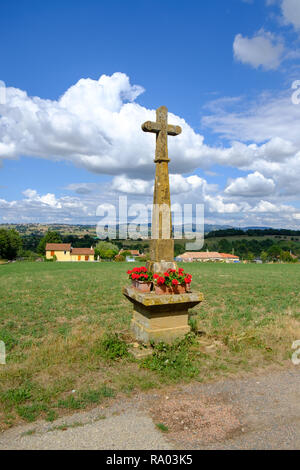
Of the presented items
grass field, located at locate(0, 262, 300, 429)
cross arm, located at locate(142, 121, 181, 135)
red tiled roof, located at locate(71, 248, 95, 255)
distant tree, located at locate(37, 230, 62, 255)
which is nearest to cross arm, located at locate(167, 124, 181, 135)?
cross arm, located at locate(142, 121, 181, 135)

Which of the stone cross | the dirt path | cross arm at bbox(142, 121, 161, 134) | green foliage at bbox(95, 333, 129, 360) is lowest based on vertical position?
the dirt path

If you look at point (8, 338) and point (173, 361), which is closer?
point (173, 361)

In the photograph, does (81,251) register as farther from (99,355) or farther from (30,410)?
(30,410)

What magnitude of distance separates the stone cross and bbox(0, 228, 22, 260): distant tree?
229 ft

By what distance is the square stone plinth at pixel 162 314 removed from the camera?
18.1 ft

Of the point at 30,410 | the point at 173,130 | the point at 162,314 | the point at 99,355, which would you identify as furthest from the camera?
the point at 173,130

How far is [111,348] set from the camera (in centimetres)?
547

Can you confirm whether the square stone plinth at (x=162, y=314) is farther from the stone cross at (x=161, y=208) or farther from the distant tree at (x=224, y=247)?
the distant tree at (x=224, y=247)

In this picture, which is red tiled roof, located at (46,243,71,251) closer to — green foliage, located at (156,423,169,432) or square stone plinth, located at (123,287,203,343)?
square stone plinth, located at (123,287,203,343)

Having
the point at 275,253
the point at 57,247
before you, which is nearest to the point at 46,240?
the point at 57,247

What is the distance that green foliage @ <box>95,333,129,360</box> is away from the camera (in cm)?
528

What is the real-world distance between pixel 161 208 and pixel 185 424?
13.4 ft

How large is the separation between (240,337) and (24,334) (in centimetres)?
590
